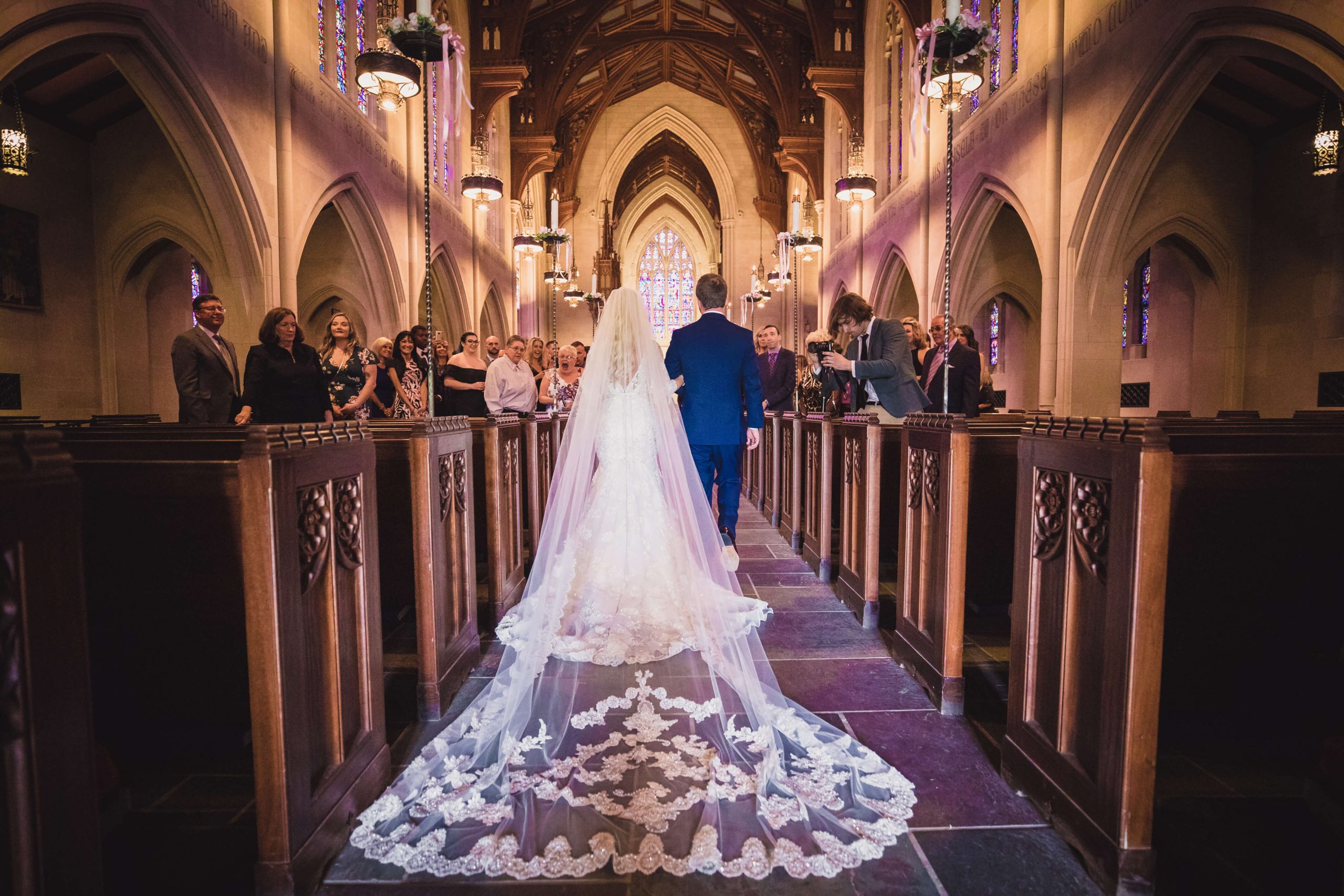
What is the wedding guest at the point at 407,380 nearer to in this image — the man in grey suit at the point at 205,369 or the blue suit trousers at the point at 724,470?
the man in grey suit at the point at 205,369

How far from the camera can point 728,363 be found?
3961 millimetres

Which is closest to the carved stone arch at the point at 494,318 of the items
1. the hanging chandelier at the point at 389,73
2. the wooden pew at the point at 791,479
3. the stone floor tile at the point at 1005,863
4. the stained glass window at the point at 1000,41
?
the hanging chandelier at the point at 389,73

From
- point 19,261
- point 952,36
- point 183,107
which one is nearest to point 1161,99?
point 952,36

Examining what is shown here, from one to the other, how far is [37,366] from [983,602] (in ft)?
32.3

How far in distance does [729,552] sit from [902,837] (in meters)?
2.35

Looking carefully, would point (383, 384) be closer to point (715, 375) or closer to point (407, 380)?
point (407, 380)

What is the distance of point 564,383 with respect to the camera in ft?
21.9

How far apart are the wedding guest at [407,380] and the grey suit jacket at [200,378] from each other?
1.18m

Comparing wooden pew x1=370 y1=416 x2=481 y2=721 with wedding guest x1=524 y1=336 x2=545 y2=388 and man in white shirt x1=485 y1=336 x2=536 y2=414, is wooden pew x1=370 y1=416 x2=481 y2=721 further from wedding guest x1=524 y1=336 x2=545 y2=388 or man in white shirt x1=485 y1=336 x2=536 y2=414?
wedding guest x1=524 y1=336 x2=545 y2=388

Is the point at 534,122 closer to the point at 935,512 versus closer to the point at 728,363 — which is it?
the point at 728,363

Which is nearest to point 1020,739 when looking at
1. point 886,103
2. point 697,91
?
point 886,103

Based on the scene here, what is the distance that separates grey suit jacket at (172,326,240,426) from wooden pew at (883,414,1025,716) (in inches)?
164

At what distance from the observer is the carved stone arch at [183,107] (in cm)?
425

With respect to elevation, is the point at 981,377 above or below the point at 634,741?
above
